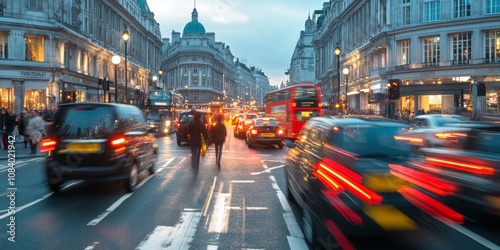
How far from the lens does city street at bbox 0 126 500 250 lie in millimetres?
6336

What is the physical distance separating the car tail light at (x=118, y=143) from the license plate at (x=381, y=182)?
6190mm

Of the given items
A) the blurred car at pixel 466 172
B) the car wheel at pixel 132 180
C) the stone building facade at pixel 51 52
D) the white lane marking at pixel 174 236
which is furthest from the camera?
the stone building facade at pixel 51 52

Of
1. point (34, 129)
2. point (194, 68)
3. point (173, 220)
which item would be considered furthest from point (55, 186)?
point (194, 68)

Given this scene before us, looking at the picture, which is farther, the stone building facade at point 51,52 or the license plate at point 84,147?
the stone building facade at point 51,52

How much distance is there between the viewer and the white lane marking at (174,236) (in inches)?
243

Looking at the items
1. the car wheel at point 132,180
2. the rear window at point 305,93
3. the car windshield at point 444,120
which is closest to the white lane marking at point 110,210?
the car wheel at point 132,180

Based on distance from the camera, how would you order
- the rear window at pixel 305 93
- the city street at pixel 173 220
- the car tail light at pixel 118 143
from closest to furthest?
the city street at pixel 173 220 < the car tail light at pixel 118 143 < the rear window at pixel 305 93

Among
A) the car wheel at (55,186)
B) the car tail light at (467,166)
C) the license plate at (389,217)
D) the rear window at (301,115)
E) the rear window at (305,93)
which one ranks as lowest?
the car wheel at (55,186)

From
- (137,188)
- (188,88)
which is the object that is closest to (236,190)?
(137,188)

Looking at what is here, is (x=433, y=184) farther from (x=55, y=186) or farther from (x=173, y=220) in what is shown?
(x=55, y=186)

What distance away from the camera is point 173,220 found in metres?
7.67

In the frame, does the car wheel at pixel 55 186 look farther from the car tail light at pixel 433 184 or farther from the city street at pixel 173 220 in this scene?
the car tail light at pixel 433 184

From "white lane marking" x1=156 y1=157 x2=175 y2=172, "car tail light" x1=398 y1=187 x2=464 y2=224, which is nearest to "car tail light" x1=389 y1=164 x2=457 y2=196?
"car tail light" x1=398 y1=187 x2=464 y2=224

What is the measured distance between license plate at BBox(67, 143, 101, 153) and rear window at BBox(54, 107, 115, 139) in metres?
0.15
